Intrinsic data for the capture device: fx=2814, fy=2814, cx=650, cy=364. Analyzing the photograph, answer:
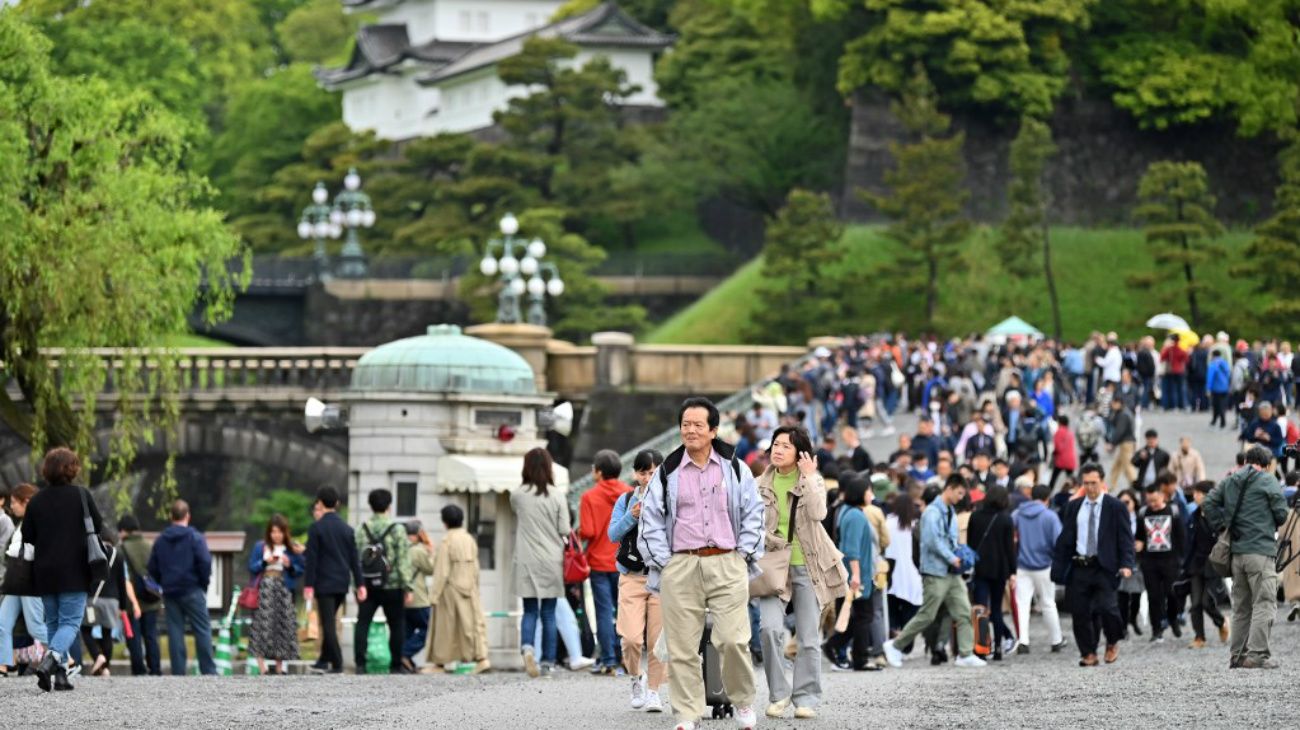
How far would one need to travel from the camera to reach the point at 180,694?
1652 cm

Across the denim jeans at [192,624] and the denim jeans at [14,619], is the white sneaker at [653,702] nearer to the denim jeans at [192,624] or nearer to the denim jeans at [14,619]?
the denim jeans at [14,619]

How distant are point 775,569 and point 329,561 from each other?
6.32m

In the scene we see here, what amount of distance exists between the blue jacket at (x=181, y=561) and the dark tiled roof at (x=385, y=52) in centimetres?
7162

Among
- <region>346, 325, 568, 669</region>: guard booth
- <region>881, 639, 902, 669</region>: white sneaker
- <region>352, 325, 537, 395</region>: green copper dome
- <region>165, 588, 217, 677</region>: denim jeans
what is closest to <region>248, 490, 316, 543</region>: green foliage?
<region>352, 325, 537, 395</region>: green copper dome

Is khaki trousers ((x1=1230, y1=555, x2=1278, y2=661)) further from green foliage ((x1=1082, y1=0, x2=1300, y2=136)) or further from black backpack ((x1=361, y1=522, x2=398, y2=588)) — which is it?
green foliage ((x1=1082, y1=0, x2=1300, y2=136))

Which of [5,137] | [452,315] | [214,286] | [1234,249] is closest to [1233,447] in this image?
[214,286]

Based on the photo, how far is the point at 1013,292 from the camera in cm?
6519

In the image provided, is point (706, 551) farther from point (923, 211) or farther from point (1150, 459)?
point (923, 211)

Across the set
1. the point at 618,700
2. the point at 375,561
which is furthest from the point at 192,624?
the point at 618,700

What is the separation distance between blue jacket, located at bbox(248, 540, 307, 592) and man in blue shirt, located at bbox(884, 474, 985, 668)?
4721mm

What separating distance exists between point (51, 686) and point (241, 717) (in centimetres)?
210

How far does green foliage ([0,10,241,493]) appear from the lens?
30.8m

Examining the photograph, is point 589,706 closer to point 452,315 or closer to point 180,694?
point 180,694

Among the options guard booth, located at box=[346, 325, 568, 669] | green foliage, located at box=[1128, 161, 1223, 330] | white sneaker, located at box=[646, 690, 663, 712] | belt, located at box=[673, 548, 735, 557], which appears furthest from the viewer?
green foliage, located at box=[1128, 161, 1223, 330]
